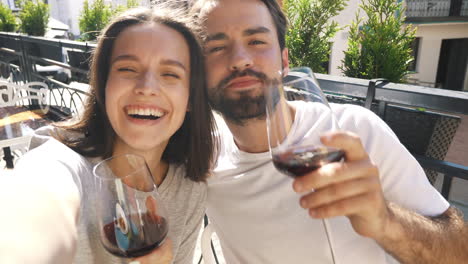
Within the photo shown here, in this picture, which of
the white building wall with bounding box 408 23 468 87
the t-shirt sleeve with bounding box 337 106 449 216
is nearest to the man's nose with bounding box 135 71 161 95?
the t-shirt sleeve with bounding box 337 106 449 216

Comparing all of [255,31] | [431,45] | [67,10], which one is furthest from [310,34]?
[67,10]

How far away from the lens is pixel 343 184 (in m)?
0.88

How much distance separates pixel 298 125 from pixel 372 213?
336 mm

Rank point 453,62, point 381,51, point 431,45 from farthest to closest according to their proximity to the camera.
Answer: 1. point 453,62
2. point 431,45
3. point 381,51

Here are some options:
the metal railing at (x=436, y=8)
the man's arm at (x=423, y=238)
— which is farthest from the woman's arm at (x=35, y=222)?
the metal railing at (x=436, y=8)

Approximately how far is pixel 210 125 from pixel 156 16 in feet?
1.92

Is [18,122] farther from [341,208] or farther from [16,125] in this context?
[341,208]

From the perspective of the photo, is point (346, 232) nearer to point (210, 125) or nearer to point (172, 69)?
point (210, 125)

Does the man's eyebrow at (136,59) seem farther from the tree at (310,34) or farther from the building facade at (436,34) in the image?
the building facade at (436,34)

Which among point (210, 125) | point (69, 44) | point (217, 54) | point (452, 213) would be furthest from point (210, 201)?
point (69, 44)

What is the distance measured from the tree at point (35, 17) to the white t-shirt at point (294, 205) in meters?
8.05

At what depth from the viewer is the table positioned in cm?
304

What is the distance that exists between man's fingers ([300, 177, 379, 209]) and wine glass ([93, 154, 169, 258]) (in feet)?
1.54

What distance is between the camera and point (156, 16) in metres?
1.47
